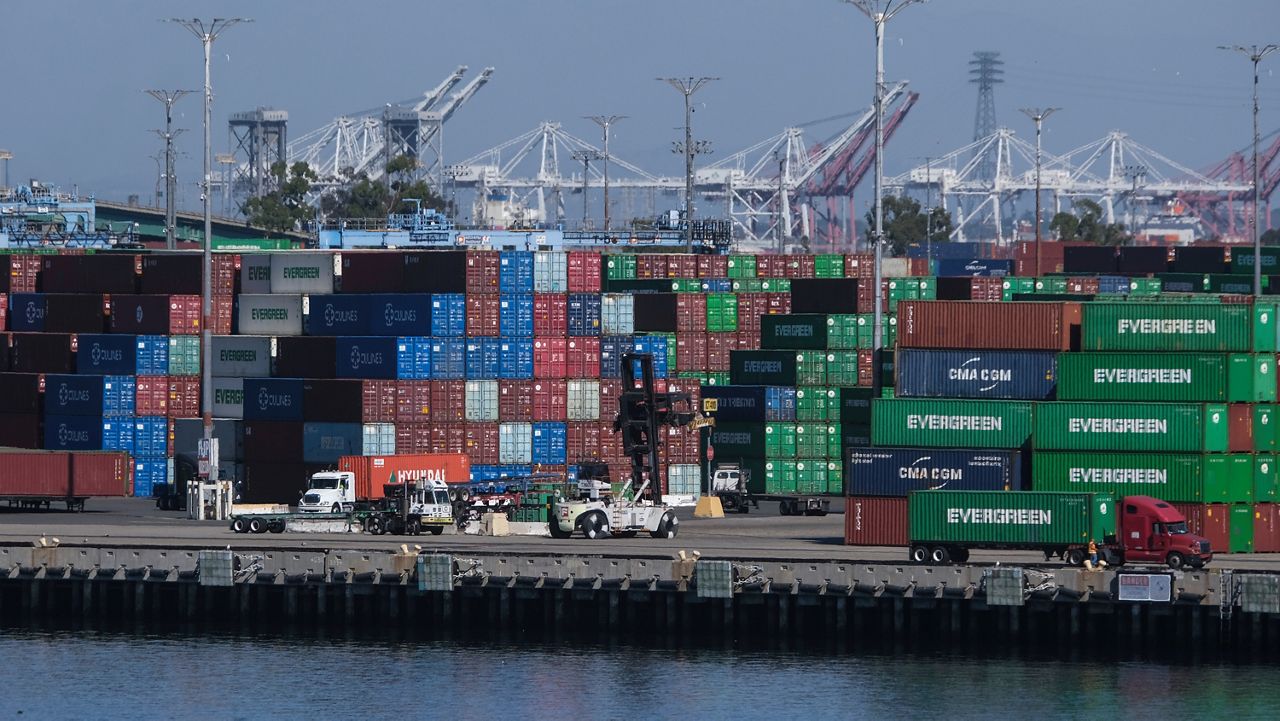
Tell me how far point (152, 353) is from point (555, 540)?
116ft

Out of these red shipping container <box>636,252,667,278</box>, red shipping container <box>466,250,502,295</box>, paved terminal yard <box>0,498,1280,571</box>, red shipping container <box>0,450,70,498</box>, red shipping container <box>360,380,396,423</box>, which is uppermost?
red shipping container <box>636,252,667,278</box>

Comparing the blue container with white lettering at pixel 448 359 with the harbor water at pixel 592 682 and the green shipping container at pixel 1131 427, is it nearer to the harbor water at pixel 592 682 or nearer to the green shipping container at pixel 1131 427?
the harbor water at pixel 592 682

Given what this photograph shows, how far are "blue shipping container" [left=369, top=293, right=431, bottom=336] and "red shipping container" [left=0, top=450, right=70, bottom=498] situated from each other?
16.0 metres

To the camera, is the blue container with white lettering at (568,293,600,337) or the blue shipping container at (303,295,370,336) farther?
the blue shipping container at (303,295,370,336)

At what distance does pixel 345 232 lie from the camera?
466ft

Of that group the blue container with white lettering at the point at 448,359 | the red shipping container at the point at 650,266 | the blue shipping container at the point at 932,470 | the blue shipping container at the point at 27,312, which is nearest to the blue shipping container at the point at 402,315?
the blue container with white lettering at the point at 448,359

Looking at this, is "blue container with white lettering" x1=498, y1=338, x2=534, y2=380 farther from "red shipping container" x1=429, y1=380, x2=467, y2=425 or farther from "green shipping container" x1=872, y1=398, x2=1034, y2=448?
"green shipping container" x1=872, y1=398, x2=1034, y2=448

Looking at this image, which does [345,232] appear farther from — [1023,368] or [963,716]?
[963,716]

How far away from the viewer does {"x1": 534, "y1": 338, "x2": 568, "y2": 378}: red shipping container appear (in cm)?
9981

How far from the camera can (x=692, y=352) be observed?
106 m

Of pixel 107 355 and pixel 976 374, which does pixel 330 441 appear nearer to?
pixel 107 355

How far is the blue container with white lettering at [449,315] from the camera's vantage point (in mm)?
99438

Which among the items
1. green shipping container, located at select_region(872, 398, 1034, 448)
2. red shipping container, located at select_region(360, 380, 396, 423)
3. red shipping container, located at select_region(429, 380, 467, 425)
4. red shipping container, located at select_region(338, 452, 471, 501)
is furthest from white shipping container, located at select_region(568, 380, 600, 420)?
green shipping container, located at select_region(872, 398, 1034, 448)

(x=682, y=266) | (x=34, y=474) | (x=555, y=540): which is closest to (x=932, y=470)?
(x=555, y=540)
